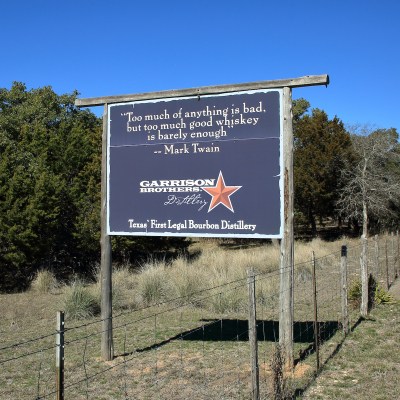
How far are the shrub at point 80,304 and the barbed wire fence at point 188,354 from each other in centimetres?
84

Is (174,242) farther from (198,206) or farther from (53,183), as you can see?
(198,206)

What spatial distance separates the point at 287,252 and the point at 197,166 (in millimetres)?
1706

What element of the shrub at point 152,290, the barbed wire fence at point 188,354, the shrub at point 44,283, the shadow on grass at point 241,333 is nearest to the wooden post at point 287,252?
the barbed wire fence at point 188,354

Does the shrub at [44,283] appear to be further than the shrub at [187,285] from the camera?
Yes

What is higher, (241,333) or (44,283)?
(44,283)

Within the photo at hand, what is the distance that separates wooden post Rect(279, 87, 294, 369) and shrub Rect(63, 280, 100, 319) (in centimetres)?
502

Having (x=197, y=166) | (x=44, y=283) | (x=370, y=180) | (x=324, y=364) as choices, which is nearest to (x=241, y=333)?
(x=324, y=364)

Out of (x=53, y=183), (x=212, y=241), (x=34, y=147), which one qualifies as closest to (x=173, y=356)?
(x=53, y=183)

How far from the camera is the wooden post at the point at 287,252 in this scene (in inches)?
239

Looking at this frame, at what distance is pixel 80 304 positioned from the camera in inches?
389

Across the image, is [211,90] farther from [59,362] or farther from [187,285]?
[187,285]

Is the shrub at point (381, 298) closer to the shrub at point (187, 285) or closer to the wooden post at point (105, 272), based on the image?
the shrub at point (187, 285)

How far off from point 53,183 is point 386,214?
71.6ft

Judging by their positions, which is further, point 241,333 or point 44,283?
point 44,283
